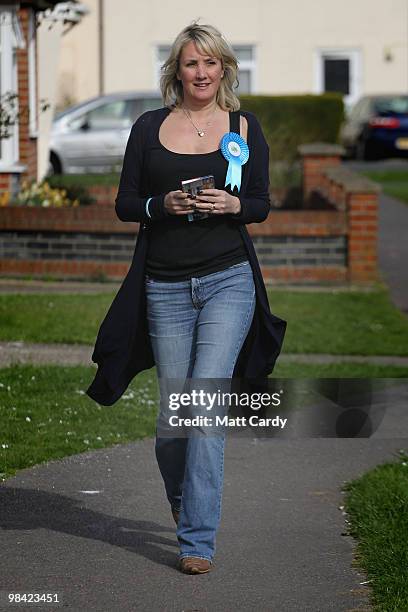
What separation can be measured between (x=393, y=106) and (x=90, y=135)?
10050mm

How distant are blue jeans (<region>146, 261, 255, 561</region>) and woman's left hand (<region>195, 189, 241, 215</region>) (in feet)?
0.81

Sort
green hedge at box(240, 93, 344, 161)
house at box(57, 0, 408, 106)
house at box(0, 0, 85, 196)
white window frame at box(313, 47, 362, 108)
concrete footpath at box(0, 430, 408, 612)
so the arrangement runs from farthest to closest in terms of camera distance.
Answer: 1. white window frame at box(313, 47, 362, 108)
2. house at box(57, 0, 408, 106)
3. green hedge at box(240, 93, 344, 161)
4. house at box(0, 0, 85, 196)
5. concrete footpath at box(0, 430, 408, 612)

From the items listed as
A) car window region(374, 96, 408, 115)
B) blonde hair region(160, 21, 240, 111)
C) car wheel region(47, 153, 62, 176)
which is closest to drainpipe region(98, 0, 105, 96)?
car window region(374, 96, 408, 115)

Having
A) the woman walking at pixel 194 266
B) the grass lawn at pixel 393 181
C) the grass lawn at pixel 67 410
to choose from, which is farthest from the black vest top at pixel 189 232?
the grass lawn at pixel 393 181

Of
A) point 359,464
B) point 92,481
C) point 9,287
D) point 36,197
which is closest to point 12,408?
point 92,481

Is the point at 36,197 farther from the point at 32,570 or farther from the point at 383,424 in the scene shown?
the point at 32,570

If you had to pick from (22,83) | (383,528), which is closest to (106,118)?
(22,83)

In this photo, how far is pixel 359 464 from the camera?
728 centimetres

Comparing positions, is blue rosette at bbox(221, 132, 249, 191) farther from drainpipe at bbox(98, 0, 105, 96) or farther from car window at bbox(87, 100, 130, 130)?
drainpipe at bbox(98, 0, 105, 96)

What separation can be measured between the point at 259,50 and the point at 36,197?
21581 mm

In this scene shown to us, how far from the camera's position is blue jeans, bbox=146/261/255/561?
206 inches

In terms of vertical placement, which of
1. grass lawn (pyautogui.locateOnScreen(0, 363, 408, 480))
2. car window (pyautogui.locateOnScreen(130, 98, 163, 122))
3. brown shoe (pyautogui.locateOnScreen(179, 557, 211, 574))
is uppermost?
car window (pyautogui.locateOnScreen(130, 98, 163, 122))

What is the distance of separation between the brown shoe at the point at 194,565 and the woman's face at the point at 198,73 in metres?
1.66

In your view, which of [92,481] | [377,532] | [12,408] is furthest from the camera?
[12,408]
